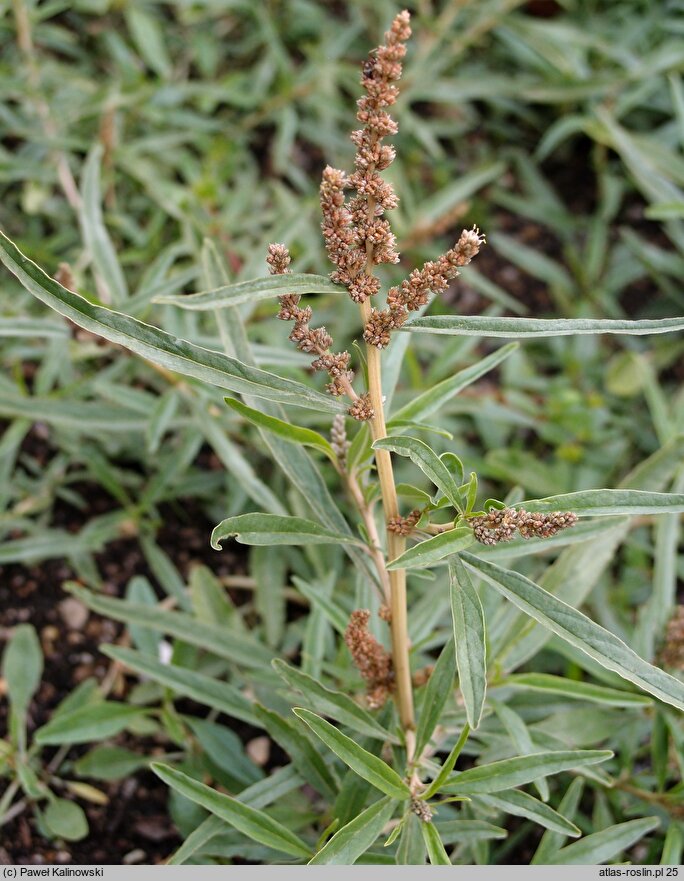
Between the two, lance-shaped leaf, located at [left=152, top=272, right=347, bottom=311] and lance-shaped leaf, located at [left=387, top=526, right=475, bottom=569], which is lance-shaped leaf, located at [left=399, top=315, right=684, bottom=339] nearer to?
lance-shaped leaf, located at [left=152, top=272, right=347, bottom=311]

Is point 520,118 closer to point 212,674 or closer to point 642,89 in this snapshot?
point 642,89

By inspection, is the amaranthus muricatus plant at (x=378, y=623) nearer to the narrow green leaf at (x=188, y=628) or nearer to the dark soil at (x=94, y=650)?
the narrow green leaf at (x=188, y=628)

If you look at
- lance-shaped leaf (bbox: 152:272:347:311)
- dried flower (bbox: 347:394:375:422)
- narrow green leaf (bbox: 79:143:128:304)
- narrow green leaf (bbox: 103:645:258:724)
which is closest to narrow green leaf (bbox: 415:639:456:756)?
A: narrow green leaf (bbox: 103:645:258:724)

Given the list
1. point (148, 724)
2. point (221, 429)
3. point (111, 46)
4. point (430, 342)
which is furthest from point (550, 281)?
point (148, 724)

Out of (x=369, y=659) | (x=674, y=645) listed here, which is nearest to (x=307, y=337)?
(x=369, y=659)

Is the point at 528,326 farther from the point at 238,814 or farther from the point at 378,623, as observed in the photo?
the point at 238,814

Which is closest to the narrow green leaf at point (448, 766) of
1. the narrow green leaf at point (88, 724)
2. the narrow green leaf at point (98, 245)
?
the narrow green leaf at point (88, 724)
